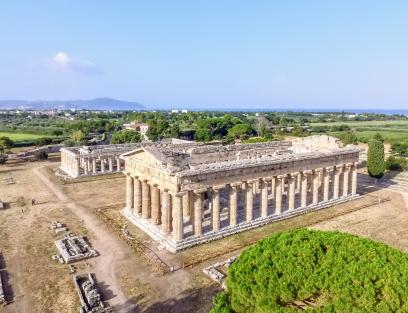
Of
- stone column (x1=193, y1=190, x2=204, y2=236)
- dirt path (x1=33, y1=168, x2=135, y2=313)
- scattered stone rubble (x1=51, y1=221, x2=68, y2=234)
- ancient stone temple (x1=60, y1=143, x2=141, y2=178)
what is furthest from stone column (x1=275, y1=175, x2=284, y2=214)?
ancient stone temple (x1=60, y1=143, x2=141, y2=178)

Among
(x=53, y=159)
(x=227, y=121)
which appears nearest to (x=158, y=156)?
(x=53, y=159)

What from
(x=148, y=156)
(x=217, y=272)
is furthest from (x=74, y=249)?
(x=217, y=272)

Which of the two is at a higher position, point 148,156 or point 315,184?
point 148,156

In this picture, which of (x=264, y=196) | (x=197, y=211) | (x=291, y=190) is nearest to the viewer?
(x=197, y=211)

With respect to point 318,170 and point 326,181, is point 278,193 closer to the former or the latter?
point 318,170

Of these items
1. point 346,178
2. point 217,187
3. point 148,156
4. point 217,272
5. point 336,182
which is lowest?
point 217,272

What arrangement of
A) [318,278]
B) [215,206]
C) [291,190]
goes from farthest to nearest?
[291,190] < [215,206] < [318,278]

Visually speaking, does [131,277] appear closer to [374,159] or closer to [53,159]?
[374,159]

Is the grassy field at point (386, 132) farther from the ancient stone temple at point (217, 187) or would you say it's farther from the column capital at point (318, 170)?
the column capital at point (318, 170)
